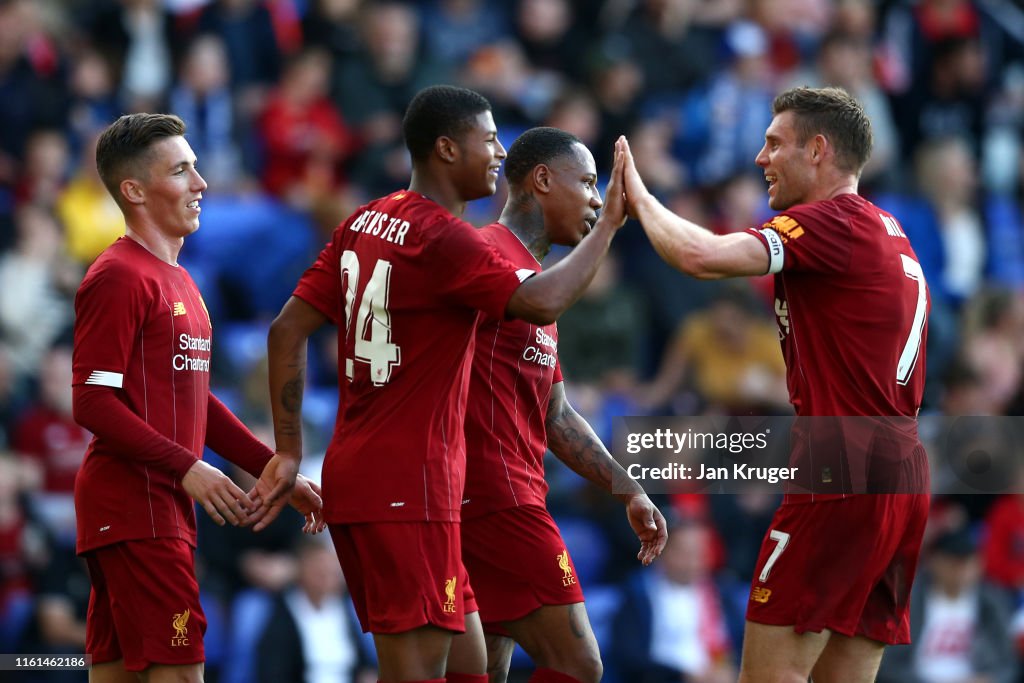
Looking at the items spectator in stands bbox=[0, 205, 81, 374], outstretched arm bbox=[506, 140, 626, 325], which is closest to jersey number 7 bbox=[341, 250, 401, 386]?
outstretched arm bbox=[506, 140, 626, 325]

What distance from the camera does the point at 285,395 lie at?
6.35m

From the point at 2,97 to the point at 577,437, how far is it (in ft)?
24.1

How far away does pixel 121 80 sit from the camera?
42.7 ft

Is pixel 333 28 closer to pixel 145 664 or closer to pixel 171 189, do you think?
pixel 171 189

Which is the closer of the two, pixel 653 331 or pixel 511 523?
pixel 511 523

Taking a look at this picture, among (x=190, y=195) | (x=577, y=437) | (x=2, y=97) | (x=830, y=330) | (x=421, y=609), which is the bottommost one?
(x=421, y=609)

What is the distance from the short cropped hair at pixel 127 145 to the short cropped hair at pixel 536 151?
1.59m

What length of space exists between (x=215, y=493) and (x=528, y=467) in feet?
4.88

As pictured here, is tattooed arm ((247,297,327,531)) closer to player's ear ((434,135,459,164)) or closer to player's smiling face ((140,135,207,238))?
player's smiling face ((140,135,207,238))

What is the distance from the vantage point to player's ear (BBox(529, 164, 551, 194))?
7.01m

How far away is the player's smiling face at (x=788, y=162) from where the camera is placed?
651 centimetres

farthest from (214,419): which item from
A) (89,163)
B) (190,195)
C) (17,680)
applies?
(89,163)

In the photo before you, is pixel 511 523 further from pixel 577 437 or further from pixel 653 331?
pixel 653 331

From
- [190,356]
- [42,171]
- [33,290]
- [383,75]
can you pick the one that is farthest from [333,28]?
[190,356]
